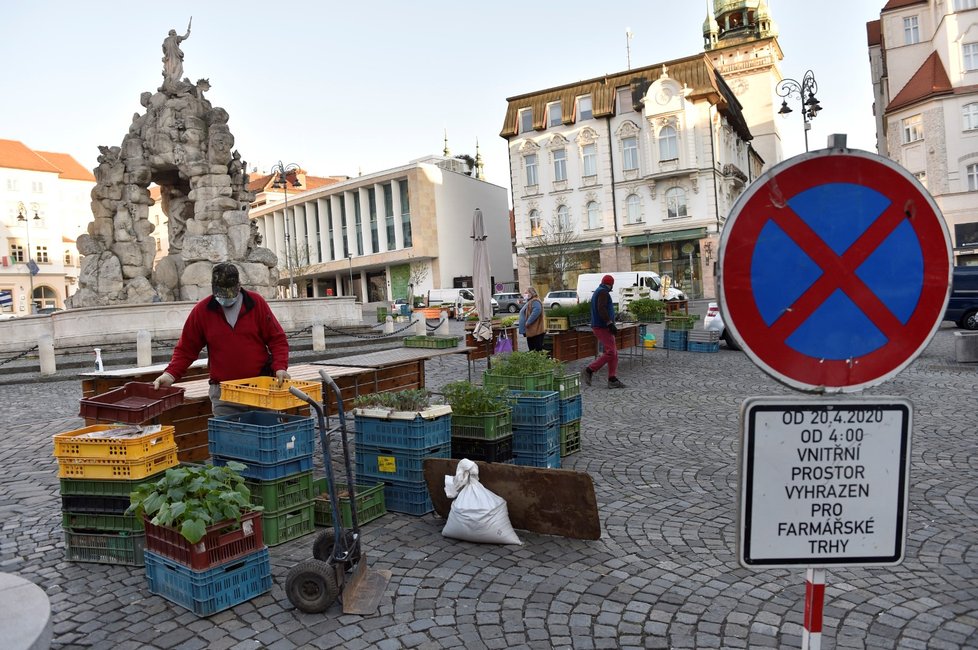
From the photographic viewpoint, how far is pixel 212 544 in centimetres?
409

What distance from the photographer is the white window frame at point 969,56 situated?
4170 cm

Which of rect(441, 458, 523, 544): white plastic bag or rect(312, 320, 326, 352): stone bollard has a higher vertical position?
rect(312, 320, 326, 352): stone bollard

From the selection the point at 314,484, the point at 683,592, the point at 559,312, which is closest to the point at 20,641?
the point at 314,484

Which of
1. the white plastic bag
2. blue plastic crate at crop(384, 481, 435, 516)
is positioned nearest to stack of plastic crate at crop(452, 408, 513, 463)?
blue plastic crate at crop(384, 481, 435, 516)

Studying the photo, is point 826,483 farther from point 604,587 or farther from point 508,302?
point 508,302

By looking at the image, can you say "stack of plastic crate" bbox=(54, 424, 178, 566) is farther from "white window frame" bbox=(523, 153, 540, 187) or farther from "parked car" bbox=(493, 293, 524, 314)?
"white window frame" bbox=(523, 153, 540, 187)

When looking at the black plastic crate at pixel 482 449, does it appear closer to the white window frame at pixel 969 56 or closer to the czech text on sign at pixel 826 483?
the czech text on sign at pixel 826 483

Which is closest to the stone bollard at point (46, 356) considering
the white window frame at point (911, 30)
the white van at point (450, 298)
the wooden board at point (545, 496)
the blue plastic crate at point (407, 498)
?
the blue plastic crate at point (407, 498)

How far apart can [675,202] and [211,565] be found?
4834 cm

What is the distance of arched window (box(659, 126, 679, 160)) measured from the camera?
48.4 metres

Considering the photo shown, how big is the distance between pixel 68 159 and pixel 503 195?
54078mm

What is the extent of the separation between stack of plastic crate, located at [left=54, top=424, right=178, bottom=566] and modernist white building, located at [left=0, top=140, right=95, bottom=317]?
7532 centimetres

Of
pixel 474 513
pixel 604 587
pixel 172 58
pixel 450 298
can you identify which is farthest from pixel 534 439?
pixel 450 298

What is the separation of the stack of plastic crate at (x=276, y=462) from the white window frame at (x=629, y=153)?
159 feet
